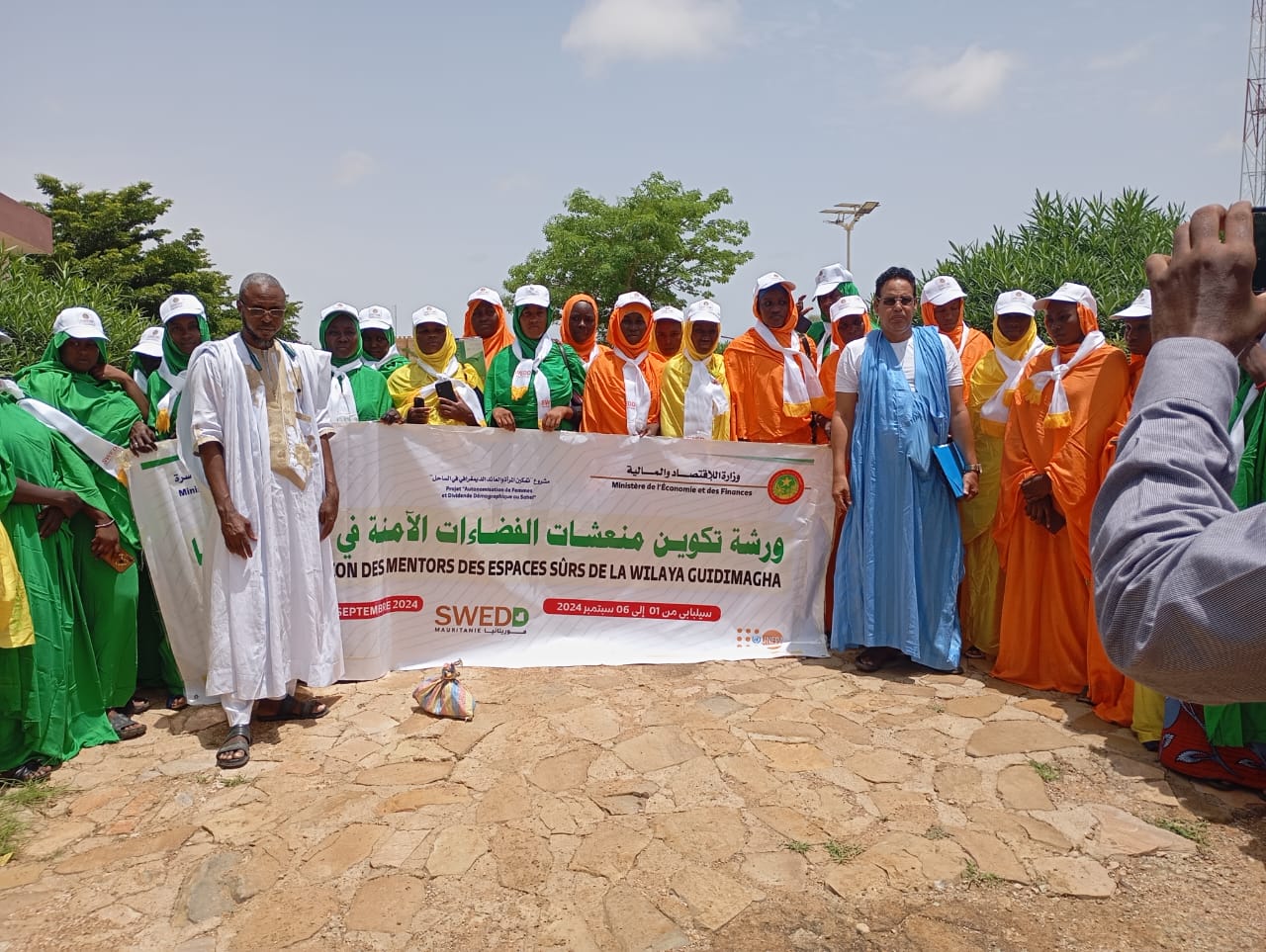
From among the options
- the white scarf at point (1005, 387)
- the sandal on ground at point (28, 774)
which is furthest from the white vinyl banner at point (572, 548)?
the sandal on ground at point (28, 774)

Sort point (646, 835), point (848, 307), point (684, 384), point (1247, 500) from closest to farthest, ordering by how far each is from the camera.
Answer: point (646, 835) < point (1247, 500) < point (684, 384) < point (848, 307)

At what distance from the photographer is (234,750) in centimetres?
371

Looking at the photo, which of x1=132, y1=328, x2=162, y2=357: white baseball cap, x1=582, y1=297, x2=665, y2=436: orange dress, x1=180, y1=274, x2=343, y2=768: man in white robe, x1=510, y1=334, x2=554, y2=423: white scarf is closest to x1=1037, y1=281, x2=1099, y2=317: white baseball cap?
x1=582, y1=297, x2=665, y2=436: orange dress

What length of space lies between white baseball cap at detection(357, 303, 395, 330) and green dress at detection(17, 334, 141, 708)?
168 cm

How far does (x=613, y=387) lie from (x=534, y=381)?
0.50m

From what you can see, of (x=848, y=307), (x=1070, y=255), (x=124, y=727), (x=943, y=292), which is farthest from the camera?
(x=1070, y=255)

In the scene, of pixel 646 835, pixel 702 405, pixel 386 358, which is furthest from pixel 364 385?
pixel 646 835

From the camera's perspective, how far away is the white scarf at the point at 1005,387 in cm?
491

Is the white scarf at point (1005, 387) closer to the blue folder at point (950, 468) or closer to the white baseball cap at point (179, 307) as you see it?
the blue folder at point (950, 468)

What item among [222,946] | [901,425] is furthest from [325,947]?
[901,425]

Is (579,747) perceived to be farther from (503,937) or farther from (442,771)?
(503,937)

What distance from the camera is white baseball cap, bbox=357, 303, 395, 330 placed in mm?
5652

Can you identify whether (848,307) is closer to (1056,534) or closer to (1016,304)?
(1016,304)

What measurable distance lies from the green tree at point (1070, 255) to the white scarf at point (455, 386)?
23.3 ft
